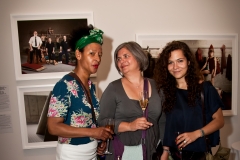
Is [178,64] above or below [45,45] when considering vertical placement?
below

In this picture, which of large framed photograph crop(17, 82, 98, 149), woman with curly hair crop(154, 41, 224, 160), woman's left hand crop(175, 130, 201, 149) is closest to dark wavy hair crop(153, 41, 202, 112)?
woman with curly hair crop(154, 41, 224, 160)

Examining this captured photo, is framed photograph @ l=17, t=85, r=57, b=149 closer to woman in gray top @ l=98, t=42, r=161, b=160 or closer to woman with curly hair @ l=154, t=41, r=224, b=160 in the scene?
woman in gray top @ l=98, t=42, r=161, b=160

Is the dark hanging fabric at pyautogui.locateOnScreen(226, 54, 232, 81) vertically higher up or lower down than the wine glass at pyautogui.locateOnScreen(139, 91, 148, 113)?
higher up

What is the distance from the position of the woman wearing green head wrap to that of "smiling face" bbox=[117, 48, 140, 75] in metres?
0.22

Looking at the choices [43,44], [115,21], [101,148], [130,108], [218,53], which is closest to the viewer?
[130,108]

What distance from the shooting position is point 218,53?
258 centimetres

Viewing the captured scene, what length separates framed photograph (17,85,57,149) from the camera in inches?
89.7

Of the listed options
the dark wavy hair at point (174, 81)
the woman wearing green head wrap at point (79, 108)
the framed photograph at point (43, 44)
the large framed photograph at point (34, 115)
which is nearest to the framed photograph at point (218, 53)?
the dark wavy hair at point (174, 81)

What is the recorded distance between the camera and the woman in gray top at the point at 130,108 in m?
1.63

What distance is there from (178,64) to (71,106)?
0.94 m

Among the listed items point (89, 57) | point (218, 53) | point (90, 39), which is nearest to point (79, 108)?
point (89, 57)

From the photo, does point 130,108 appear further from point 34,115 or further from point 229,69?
point 229,69

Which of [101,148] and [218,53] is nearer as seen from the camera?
[101,148]

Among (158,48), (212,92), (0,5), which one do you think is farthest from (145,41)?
(0,5)
